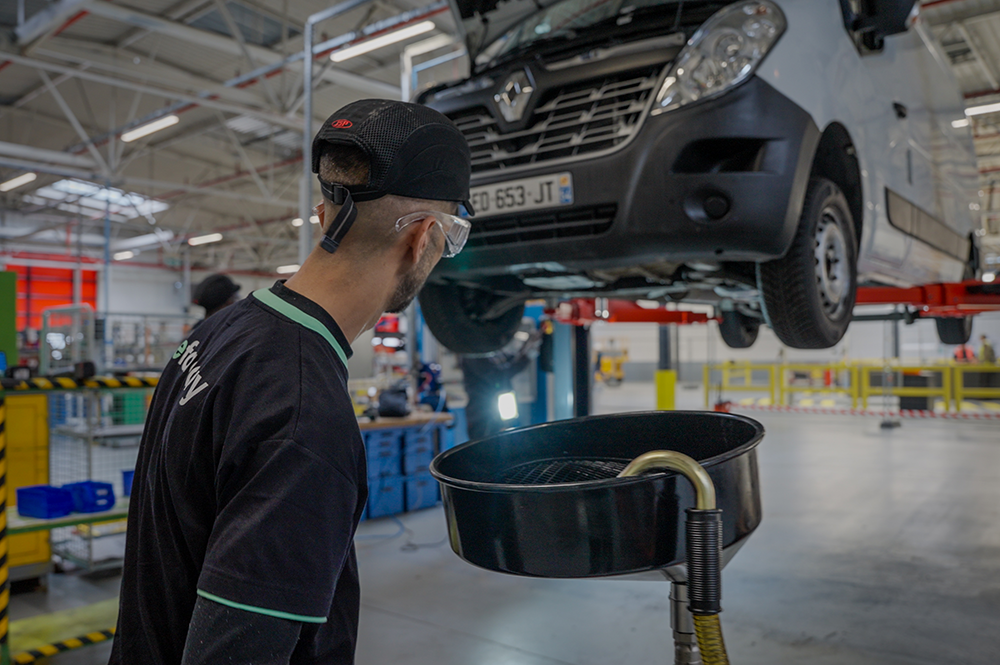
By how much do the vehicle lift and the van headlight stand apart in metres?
1.62

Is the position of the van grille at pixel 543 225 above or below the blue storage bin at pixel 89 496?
above

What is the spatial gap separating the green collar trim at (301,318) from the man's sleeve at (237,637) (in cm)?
31

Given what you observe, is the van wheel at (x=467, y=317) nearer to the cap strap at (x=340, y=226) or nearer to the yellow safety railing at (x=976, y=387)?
the cap strap at (x=340, y=226)

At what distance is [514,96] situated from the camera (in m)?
2.52

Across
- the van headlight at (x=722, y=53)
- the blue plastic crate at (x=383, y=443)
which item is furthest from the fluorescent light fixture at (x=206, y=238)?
the van headlight at (x=722, y=53)

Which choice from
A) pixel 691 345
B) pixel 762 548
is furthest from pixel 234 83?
pixel 691 345

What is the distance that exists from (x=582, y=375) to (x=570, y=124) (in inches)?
77.9

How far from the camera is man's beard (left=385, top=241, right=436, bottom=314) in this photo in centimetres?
101

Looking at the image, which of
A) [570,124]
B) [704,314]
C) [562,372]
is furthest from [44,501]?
[562,372]

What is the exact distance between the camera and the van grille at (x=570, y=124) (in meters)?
2.27

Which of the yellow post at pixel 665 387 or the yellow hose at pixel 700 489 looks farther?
the yellow post at pixel 665 387

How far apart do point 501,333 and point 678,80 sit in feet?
5.53

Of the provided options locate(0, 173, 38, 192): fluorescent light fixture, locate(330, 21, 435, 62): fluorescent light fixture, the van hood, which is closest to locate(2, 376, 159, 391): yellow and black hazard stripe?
the van hood

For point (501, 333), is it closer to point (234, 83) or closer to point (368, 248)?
point (368, 248)
